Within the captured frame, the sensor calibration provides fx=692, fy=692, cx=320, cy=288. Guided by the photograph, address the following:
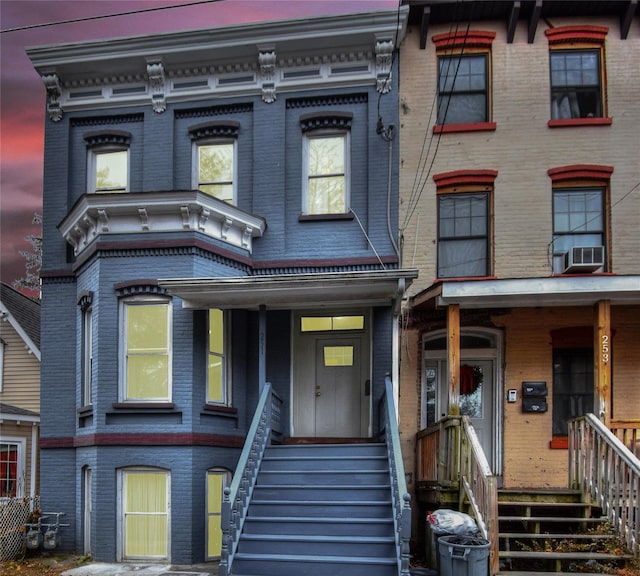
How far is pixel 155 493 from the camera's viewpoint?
37.0 feet

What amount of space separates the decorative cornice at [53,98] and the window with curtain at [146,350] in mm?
4669

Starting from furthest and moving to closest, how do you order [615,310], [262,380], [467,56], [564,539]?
[467,56]
[615,310]
[262,380]
[564,539]

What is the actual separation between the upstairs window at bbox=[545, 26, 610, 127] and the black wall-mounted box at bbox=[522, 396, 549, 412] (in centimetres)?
515

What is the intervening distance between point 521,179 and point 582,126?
148 centimetres

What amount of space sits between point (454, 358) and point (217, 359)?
4061mm

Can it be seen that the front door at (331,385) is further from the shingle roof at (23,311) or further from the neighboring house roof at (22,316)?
the shingle roof at (23,311)

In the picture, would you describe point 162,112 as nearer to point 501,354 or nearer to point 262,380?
point 262,380

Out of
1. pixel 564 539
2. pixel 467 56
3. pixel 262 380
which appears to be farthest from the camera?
pixel 467 56

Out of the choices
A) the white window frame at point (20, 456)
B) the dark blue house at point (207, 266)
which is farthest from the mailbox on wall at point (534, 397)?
the white window frame at point (20, 456)

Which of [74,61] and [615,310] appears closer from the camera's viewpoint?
[615,310]

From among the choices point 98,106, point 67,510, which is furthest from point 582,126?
point 67,510

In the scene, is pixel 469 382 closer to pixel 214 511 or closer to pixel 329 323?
pixel 329 323

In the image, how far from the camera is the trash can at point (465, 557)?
797 cm

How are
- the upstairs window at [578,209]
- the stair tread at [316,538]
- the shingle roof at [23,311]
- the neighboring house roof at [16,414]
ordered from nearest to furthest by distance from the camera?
the stair tread at [316,538], the upstairs window at [578,209], the neighboring house roof at [16,414], the shingle roof at [23,311]
